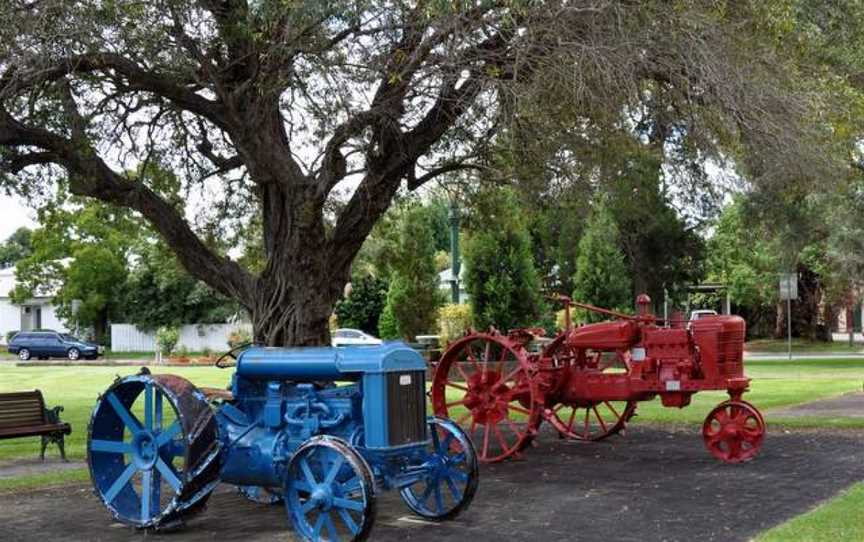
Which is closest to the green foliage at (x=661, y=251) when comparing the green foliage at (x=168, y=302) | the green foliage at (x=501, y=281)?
the green foliage at (x=501, y=281)

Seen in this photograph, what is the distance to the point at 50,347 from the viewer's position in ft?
158

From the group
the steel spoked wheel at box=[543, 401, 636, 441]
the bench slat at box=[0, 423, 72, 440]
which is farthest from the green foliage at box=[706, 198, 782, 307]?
the bench slat at box=[0, 423, 72, 440]

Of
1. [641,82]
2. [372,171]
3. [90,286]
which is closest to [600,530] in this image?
[641,82]

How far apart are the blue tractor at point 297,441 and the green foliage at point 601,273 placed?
31056 mm

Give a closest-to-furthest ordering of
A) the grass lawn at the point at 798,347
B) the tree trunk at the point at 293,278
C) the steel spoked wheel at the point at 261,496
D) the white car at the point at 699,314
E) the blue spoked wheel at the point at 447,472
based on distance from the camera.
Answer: the blue spoked wheel at the point at 447,472 < the steel spoked wheel at the point at 261,496 < the white car at the point at 699,314 < the tree trunk at the point at 293,278 < the grass lawn at the point at 798,347

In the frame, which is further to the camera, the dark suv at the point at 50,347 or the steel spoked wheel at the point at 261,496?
the dark suv at the point at 50,347

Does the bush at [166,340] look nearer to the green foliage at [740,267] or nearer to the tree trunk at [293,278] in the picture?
the green foliage at [740,267]

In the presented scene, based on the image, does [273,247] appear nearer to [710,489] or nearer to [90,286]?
[710,489]

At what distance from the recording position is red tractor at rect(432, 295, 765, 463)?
38.8 feet

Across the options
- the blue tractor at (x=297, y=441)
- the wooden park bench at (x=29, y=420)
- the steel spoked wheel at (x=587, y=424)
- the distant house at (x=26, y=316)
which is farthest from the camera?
the distant house at (x=26, y=316)

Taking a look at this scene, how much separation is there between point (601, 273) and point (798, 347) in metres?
15.5

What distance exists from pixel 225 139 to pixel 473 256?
43.9 ft

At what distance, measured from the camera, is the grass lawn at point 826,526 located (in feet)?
24.0

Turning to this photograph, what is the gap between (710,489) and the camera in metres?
9.93
